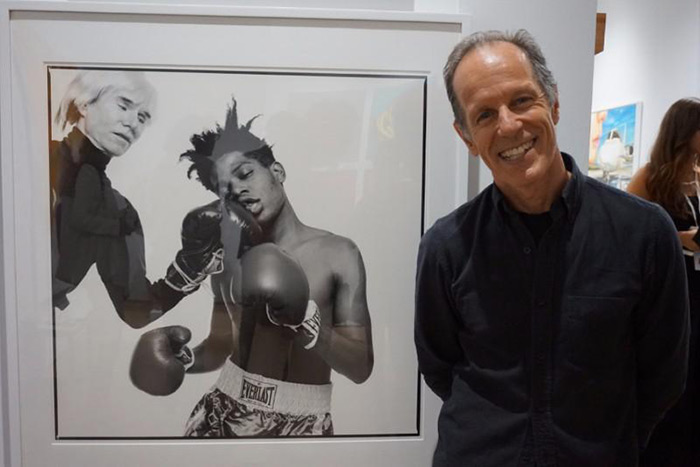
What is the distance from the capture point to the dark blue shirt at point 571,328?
2.98 ft

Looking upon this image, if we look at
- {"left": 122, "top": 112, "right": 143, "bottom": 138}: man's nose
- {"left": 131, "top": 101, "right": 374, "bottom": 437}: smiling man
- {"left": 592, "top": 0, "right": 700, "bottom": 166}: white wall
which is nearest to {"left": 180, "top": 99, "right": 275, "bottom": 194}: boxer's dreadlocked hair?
{"left": 131, "top": 101, "right": 374, "bottom": 437}: smiling man

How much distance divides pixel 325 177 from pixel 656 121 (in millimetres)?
2749

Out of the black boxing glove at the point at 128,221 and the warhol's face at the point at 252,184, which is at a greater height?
the warhol's face at the point at 252,184

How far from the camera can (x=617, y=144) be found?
3.49 meters

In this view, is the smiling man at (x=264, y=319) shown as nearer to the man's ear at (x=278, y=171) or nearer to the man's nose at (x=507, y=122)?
the man's ear at (x=278, y=171)

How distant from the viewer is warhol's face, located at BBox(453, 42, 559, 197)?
87 centimetres

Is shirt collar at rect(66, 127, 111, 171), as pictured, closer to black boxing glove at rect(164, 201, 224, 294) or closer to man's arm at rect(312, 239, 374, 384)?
black boxing glove at rect(164, 201, 224, 294)

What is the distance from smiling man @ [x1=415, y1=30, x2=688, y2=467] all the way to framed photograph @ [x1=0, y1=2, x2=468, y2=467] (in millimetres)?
275

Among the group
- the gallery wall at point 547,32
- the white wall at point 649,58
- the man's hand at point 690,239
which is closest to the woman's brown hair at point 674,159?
the man's hand at point 690,239

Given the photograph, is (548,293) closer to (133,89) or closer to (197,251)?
(197,251)

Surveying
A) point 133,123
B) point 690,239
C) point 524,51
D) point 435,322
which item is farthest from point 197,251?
point 690,239

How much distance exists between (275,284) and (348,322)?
0.19m

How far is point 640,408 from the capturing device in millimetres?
983

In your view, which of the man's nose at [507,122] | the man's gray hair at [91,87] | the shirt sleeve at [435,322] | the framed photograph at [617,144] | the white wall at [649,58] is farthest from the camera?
the framed photograph at [617,144]
